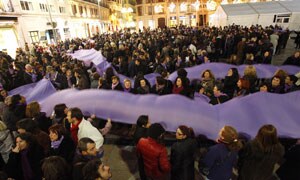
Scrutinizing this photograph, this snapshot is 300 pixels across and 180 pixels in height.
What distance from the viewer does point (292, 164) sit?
9.73 ft

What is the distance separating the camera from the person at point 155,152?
294cm

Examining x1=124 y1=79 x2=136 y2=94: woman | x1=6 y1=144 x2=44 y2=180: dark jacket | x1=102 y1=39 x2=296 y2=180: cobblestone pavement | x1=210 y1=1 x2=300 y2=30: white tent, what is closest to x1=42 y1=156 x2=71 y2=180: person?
x1=6 y1=144 x2=44 y2=180: dark jacket

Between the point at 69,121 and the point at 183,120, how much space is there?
2.13 m

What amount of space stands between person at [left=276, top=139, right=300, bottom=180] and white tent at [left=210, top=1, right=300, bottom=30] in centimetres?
2318

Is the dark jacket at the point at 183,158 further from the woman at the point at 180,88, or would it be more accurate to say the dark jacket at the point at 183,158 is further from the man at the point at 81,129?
the woman at the point at 180,88

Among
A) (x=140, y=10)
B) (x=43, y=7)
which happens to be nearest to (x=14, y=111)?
(x=43, y=7)

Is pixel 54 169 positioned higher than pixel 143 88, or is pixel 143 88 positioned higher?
pixel 54 169

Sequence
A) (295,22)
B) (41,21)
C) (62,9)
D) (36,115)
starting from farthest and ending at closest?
(62,9) → (41,21) → (295,22) → (36,115)

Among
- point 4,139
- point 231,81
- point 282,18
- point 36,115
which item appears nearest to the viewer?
point 4,139

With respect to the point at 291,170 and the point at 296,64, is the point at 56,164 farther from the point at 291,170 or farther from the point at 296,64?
the point at 296,64

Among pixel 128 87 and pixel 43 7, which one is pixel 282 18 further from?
pixel 43 7

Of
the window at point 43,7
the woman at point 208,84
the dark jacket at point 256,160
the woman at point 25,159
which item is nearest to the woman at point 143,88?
the woman at point 208,84

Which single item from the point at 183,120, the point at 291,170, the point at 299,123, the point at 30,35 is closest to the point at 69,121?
the point at 183,120

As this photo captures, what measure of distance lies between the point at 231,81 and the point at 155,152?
376 cm
